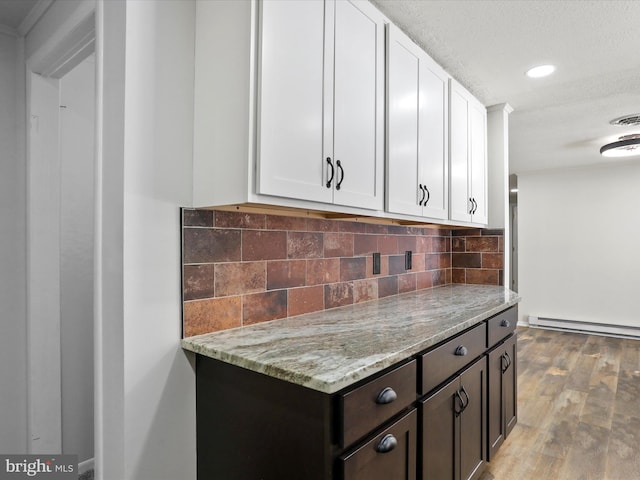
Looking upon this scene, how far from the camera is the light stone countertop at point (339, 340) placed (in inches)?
40.6

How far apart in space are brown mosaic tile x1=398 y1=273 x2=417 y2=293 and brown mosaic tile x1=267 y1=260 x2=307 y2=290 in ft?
3.10

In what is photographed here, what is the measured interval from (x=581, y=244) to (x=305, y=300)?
17.2 feet

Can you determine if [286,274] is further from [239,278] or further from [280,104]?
[280,104]

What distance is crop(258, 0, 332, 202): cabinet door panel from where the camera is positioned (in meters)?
1.20

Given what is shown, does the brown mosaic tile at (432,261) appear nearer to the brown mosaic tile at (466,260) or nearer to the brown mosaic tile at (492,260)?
the brown mosaic tile at (466,260)

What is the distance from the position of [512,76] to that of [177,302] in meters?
2.36

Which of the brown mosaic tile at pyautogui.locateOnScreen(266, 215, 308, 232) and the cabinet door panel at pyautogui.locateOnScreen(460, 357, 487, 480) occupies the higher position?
the brown mosaic tile at pyautogui.locateOnScreen(266, 215, 308, 232)

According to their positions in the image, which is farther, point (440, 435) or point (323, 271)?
point (323, 271)

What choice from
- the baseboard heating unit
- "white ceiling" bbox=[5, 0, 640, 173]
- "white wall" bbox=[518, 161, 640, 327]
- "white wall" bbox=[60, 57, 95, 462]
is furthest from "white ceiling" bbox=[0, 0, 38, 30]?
the baseboard heating unit

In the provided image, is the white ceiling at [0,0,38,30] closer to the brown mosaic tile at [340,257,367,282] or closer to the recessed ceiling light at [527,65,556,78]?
the brown mosaic tile at [340,257,367,282]

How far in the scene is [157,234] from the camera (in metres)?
1.24

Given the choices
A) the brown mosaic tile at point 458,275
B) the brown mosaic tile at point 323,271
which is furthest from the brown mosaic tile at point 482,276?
the brown mosaic tile at point 323,271

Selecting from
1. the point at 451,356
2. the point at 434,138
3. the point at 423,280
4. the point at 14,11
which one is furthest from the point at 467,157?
the point at 14,11

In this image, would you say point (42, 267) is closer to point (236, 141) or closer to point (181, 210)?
point (181, 210)
